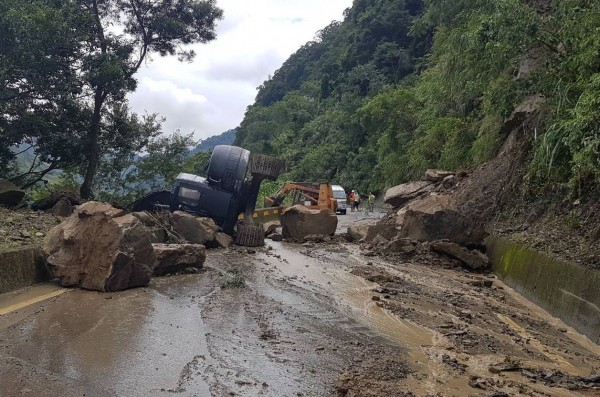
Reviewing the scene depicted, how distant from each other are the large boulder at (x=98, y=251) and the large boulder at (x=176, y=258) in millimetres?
1119

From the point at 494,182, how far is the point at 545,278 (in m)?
6.24

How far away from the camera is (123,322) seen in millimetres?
6293

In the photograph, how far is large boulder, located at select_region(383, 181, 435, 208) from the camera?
62.3ft

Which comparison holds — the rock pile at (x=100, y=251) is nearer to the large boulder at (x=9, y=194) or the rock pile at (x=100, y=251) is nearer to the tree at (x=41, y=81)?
the large boulder at (x=9, y=194)

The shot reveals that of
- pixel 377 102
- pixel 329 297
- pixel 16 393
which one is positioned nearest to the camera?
pixel 16 393

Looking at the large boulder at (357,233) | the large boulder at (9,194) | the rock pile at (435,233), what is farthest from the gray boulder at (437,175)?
the large boulder at (9,194)

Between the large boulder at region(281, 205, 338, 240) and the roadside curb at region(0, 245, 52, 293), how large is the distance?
10.7 m

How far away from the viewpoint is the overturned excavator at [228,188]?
1513cm

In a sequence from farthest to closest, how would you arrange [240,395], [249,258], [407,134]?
[407,134], [249,258], [240,395]

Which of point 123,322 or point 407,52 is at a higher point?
point 407,52

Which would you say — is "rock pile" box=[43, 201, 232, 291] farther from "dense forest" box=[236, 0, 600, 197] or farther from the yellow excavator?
the yellow excavator

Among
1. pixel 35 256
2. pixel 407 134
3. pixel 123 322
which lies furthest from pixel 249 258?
pixel 407 134

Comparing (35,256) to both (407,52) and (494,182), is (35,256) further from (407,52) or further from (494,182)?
(407,52)

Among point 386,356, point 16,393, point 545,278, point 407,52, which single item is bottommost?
point 16,393
